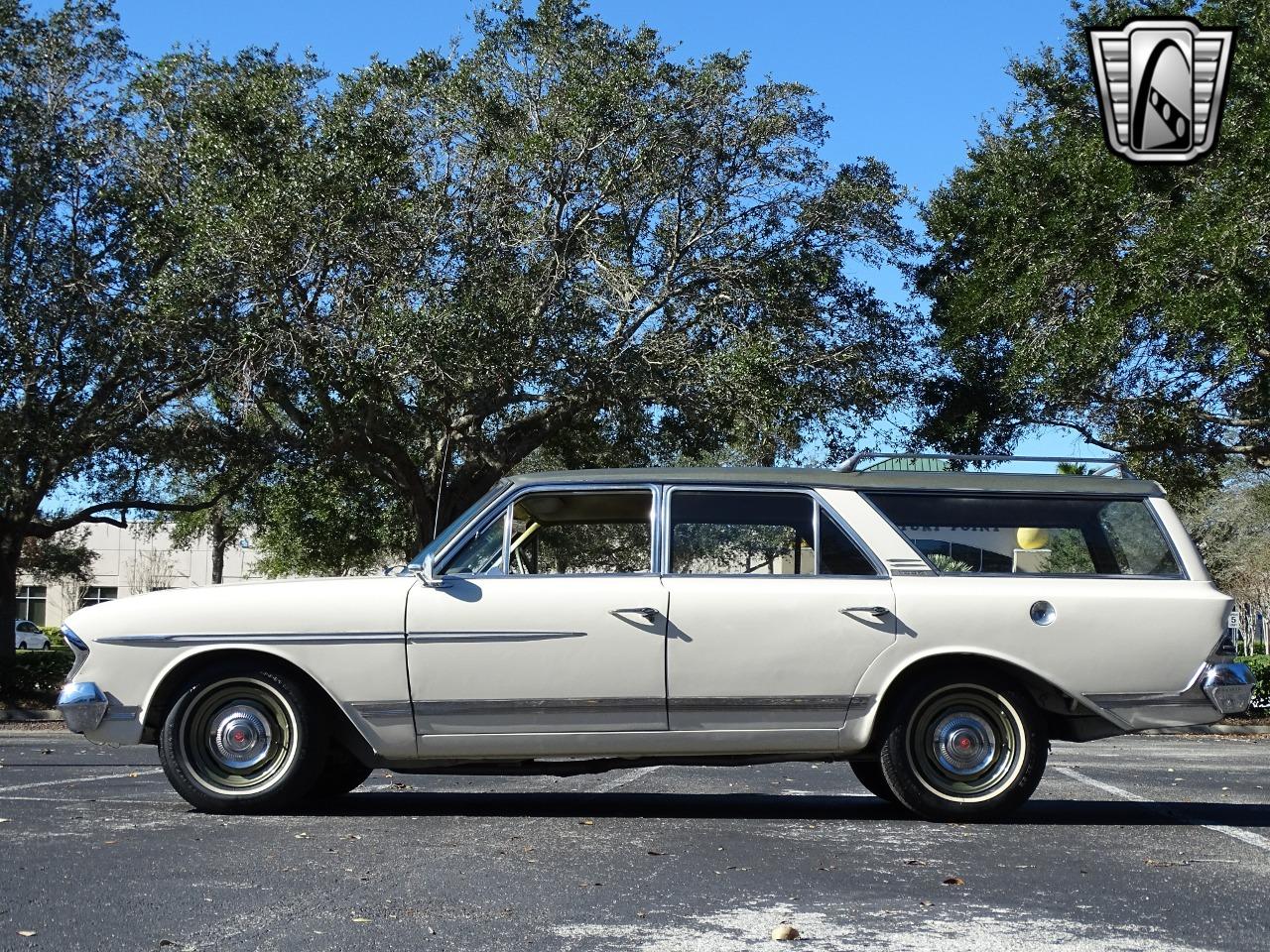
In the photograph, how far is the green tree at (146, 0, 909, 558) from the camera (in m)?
19.8

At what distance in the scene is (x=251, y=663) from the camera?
24.4 feet

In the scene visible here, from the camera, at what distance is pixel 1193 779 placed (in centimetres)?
1100

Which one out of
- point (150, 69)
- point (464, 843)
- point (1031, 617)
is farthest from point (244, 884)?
point (150, 69)

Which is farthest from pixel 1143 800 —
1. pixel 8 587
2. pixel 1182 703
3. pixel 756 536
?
pixel 8 587

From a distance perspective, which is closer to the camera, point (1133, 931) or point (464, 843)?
point (1133, 931)

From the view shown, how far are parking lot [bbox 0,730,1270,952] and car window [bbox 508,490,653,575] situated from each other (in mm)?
1254

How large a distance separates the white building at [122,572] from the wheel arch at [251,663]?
5878 centimetres

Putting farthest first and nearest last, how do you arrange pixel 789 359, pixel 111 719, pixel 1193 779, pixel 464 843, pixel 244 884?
pixel 789 359, pixel 1193 779, pixel 111 719, pixel 464 843, pixel 244 884

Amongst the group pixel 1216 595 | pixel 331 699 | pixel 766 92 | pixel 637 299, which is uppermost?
pixel 766 92

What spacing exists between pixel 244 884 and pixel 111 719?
2.29m

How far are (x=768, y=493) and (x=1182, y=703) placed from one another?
228 cm

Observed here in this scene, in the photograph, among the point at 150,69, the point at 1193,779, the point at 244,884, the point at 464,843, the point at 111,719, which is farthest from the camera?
the point at 150,69

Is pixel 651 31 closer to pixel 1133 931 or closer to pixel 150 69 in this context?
pixel 150 69

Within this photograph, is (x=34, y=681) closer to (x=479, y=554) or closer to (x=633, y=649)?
(x=479, y=554)
